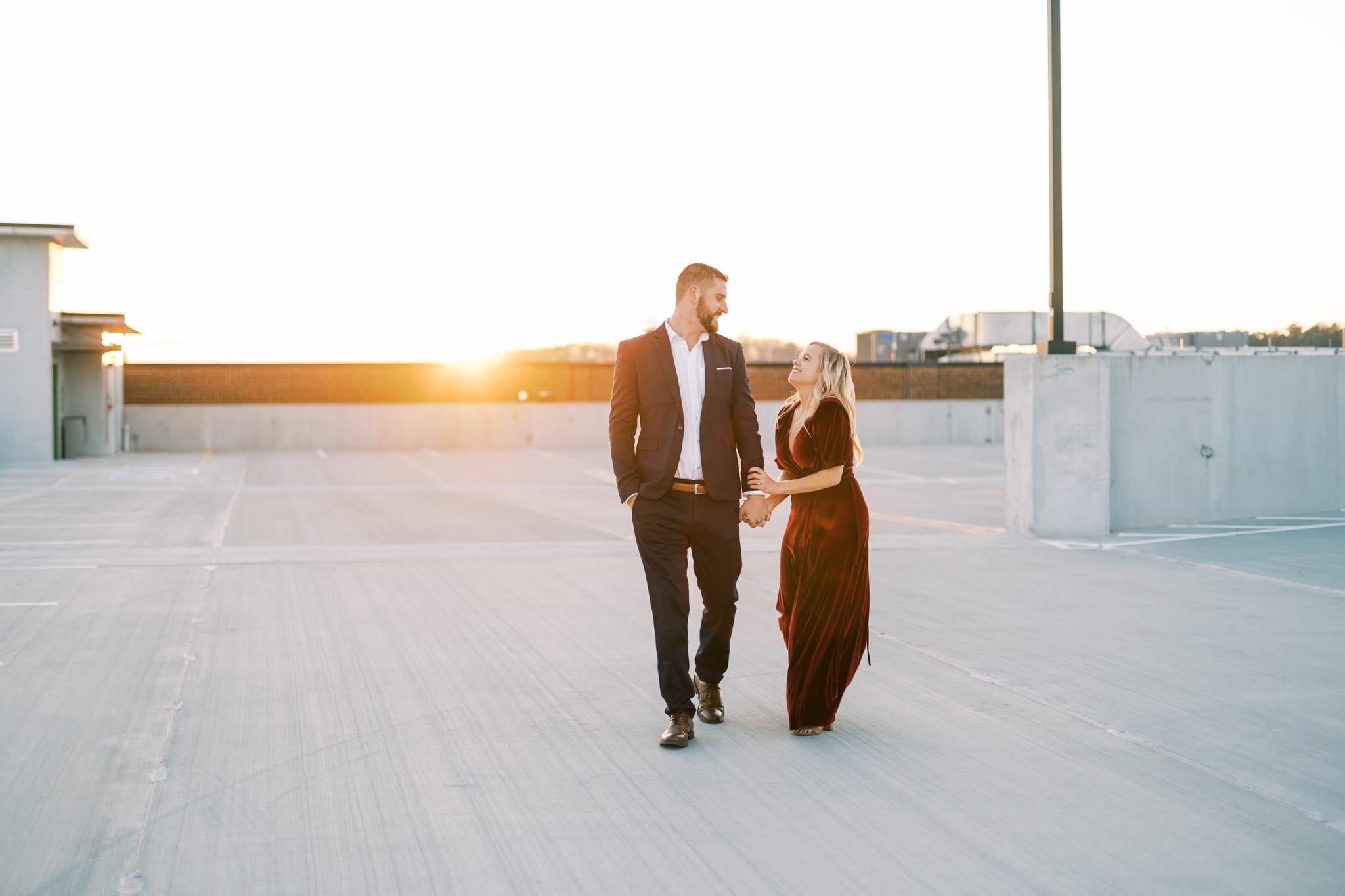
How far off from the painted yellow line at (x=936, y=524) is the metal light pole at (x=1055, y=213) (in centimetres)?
215

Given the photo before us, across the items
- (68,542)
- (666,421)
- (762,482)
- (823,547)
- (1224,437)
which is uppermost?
(666,421)

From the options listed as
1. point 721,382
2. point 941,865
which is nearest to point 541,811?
point 941,865

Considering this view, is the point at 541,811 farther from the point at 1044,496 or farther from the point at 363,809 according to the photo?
the point at 1044,496

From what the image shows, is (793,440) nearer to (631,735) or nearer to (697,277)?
(697,277)

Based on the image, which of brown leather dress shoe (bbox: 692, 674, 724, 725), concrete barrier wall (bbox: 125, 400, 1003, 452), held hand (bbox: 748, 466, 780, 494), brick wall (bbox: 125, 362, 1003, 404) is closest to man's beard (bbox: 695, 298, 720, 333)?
held hand (bbox: 748, 466, 780, 494)

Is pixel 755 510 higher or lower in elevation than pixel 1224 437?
lower

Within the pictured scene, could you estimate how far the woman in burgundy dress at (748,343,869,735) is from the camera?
16.0 feet

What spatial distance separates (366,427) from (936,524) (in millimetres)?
28259

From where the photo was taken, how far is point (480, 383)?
4794 centimetres

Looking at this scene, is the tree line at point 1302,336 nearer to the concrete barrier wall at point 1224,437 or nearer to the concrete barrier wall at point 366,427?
the concrete barrier wall at point 1224,437

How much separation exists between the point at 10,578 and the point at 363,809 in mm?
6764

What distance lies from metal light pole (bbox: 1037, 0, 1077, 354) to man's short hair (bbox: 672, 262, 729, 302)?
25.4 feet

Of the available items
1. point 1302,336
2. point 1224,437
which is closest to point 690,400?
point 1224,437

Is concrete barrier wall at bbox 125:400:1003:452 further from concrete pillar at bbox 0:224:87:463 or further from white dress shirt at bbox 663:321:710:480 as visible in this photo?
white dress shirt at bbox 663:321:710:480
